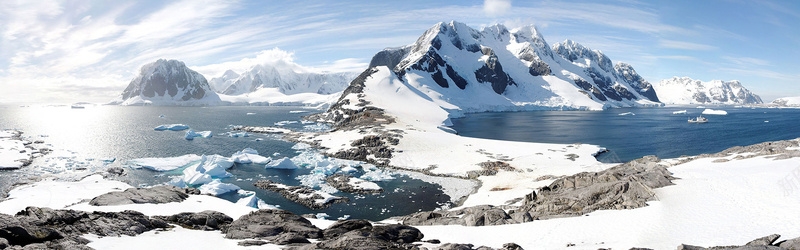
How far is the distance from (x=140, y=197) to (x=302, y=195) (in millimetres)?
17637

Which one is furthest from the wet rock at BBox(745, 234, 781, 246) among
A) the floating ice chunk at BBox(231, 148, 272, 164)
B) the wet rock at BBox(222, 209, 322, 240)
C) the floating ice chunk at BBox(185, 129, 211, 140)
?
the floating ice chunk at BBox(185, 129, 211, 140)

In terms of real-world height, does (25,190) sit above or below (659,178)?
below

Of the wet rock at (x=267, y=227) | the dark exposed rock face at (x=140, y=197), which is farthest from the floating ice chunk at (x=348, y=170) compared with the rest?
the wet rock at (x=267, y=227)

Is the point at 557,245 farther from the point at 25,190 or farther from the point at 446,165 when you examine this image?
the point at 25,190

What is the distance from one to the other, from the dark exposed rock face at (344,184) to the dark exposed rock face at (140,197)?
758 inches

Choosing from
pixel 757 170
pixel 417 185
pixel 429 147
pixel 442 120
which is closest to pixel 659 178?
pixel 757 170

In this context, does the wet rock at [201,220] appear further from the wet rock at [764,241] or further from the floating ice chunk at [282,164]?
the floating ice chunk at [282,164]

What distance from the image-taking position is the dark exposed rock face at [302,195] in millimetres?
40484

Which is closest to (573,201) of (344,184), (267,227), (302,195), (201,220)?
(267,227)

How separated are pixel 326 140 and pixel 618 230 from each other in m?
68.0

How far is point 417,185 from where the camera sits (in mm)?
49625

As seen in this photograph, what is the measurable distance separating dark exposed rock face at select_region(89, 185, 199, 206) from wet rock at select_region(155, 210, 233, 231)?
16.9 ft

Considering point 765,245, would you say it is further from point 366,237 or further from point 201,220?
point 201,220

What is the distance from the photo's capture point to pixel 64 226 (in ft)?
59.2
